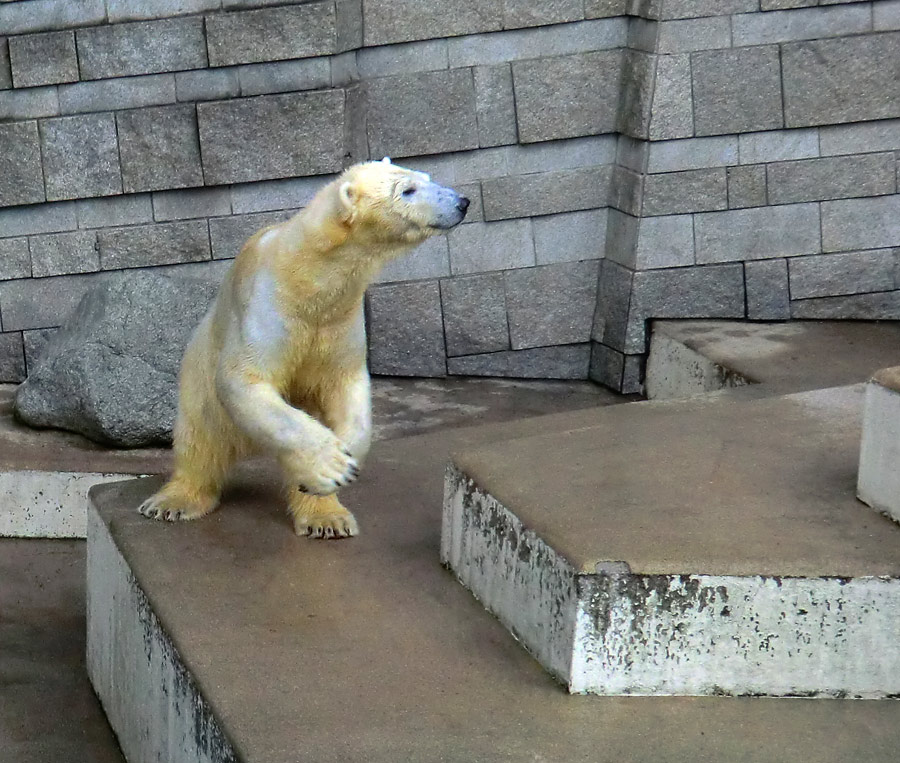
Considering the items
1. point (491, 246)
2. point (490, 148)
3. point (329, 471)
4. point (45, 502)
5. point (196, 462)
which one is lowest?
point (45, 502)

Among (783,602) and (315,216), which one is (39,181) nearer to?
(315,216)

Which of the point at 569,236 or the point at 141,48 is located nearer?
the point at 141,48

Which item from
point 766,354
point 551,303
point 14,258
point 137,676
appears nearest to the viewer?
point 137,676

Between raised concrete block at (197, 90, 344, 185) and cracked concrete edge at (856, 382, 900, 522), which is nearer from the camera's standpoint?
cracked concrete edge at (856, 382, 900, 522)

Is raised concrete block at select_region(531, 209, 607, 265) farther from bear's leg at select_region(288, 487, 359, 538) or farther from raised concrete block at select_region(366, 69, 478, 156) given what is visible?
bear's leg at select_region(288, 487, 359, 538)

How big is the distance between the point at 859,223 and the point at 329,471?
11.8 feet

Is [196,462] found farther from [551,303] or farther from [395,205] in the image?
[551,303]

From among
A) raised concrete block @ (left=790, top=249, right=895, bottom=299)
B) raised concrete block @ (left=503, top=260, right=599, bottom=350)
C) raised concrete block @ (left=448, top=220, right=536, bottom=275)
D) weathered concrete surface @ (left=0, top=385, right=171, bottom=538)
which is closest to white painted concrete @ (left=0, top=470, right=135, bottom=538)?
weathered concrete surface @ (left=0, top=385, right=171, bottom=538)

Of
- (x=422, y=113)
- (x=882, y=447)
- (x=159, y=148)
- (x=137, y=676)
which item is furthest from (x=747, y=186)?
(x=137, y=676)

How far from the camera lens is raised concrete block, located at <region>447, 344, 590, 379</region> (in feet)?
21.7

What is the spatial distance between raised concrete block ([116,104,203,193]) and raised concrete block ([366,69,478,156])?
32.4 inches

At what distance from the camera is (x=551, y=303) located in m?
6.59

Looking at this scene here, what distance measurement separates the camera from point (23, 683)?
14.2 ft

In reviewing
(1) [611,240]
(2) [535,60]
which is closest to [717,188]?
(1) [611,240]
